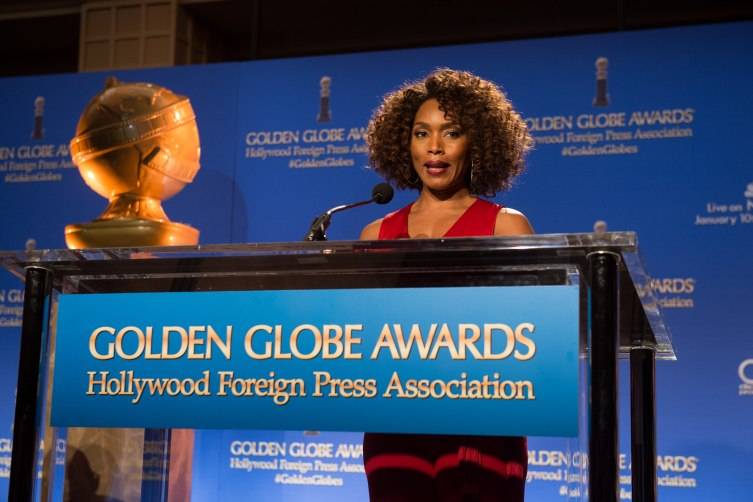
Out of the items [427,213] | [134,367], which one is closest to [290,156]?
[427,213]

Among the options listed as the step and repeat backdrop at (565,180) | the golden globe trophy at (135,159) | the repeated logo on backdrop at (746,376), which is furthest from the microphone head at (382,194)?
the repeated logo on backdrop at (746,376)

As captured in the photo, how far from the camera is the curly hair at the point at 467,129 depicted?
2527mm

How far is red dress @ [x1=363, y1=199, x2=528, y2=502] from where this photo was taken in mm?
1624

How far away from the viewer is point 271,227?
461cm

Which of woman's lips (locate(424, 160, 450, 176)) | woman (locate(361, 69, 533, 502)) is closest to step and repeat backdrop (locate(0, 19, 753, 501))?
woman (locate(361, 69, 533, 502))

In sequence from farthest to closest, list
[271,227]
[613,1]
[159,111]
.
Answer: [613,1]
[271,227]
[159,111]

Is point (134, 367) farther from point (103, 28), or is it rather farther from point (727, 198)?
point (103, 28)

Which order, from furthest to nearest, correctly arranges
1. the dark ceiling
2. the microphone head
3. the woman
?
the dark ceiling < the woman < the microphone head

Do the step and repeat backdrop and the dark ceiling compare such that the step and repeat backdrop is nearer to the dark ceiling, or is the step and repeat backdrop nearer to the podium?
the dark ceiling

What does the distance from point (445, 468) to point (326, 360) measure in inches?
10.9

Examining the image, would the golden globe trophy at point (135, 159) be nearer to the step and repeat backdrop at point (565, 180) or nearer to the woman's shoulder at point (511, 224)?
the step and repeat backdrop at point (565, 180)

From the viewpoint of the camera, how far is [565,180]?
169 inches

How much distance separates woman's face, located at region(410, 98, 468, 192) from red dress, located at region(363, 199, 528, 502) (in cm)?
83

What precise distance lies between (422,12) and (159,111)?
2.96 metres
